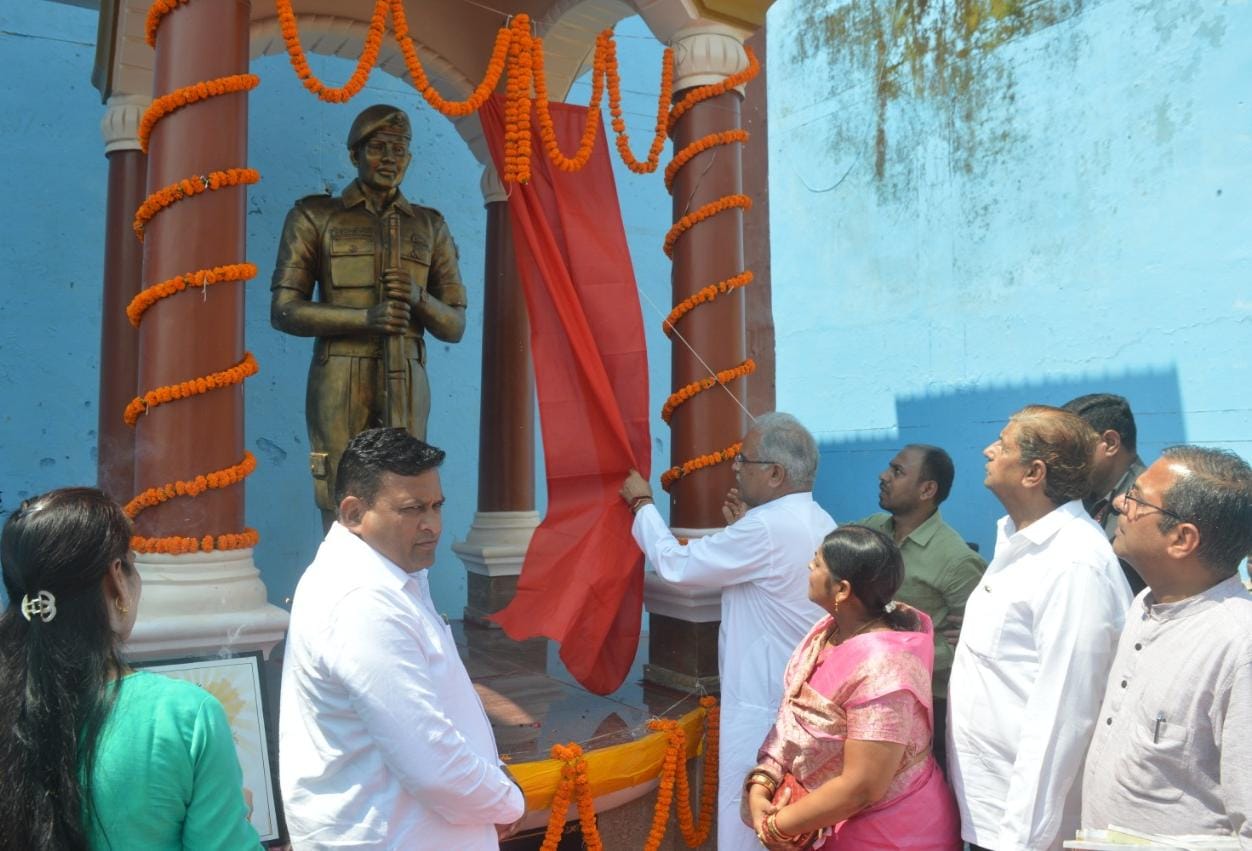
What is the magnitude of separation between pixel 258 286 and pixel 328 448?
181 cm

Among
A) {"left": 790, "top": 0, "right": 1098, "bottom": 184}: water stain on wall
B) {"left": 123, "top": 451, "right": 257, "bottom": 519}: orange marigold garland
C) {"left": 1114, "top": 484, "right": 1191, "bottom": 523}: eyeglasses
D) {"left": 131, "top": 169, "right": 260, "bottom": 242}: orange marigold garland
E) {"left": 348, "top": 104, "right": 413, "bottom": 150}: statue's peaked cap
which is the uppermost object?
{"left": 790, "top": 0, "right": 1098, "bottom": 184}: water stain on wall

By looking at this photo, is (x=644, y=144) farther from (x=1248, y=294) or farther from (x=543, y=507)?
(x=1248, y=294)

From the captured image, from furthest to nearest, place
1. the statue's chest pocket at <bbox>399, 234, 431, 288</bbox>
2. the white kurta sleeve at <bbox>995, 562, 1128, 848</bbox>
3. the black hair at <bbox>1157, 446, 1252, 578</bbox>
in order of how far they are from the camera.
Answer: the statue's chest pocket at <bbox>399, 234, 431, 288</bbox>, the white kurta sleeve at <bbox>995, 562, 1128, 848</bbox>, the black hair at <bbox>1157, 446, 1252, 578</bbox>

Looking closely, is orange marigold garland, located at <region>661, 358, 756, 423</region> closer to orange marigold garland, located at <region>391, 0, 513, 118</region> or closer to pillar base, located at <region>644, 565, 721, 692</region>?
pillar base, located at <region>644, 565, 721, 692</region>

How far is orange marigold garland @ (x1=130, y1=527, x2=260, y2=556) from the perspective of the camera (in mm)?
3361

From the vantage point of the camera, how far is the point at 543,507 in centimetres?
705

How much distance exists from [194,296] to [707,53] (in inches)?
99.1

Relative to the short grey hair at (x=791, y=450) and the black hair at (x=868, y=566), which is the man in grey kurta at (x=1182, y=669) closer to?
the black hair at (x=868, y=566)

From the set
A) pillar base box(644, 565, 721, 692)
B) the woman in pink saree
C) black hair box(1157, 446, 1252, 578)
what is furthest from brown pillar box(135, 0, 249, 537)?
black hair box(1157, 446, 1252, 578)

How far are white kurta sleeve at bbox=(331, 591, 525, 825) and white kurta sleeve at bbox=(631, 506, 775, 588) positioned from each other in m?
1.67

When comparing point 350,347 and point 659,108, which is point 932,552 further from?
point 350,347

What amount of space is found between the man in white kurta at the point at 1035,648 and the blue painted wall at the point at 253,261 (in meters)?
4.35

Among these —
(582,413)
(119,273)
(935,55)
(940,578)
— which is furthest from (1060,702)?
(935,55)

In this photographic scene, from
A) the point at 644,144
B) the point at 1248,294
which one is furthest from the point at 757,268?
the point at 1248,294
